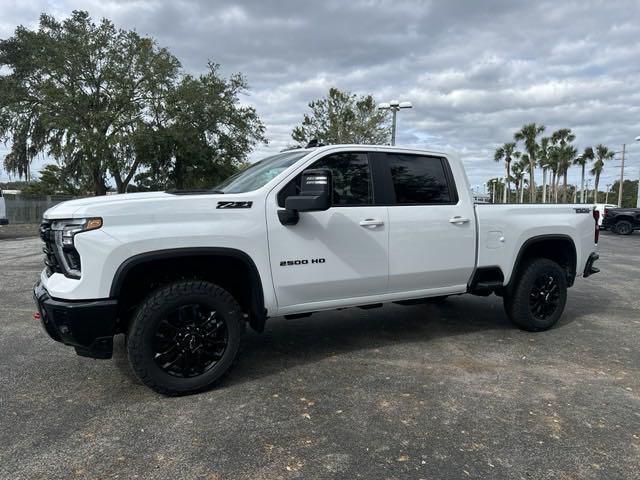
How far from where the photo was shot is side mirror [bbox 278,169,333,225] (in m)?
3.76

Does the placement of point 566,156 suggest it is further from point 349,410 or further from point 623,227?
point 349,410

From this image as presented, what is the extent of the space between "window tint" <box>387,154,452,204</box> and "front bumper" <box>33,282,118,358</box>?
8.58ft

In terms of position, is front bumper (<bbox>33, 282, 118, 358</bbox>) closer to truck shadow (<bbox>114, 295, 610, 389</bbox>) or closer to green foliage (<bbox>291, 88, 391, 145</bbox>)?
truck shadow (<bbox>114, 295, 610, 389</bbox>)

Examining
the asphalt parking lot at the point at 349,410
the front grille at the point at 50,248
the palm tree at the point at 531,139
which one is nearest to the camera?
the asphalt parking lot at the point at 349,410

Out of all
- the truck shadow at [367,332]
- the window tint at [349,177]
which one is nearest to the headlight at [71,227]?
the truck shadow at [367,332]

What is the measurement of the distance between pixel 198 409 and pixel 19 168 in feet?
114

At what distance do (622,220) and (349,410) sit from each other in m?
23.9

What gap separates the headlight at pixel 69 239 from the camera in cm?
341

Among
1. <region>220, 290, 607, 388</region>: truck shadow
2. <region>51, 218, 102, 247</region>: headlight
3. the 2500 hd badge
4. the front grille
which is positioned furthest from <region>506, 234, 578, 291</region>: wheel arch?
the front grille

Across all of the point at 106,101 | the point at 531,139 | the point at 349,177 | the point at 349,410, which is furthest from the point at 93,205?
the point at 531,139

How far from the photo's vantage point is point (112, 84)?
24.9 meters

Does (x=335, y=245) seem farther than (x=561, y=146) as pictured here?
No

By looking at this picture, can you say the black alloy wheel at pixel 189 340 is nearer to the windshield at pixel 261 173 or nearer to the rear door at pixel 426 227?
the windshield at pixel 261 173

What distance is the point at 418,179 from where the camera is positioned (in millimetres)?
4918
